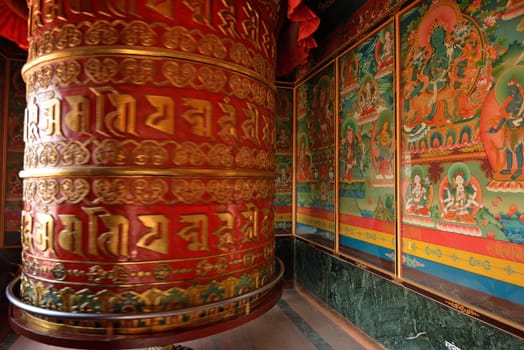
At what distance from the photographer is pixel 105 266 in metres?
1.35

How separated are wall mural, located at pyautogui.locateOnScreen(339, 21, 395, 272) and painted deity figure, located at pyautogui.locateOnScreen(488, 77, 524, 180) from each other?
31.9 inches

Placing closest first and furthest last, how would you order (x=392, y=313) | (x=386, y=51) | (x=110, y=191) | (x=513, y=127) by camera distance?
1. (x=110, y=191)
2. (x=513, y=127)
3. (x=392, y=313)
4. (x=386, y=51)

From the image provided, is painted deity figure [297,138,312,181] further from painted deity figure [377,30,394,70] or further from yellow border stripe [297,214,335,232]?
painted deity figure [377,30,394,70]

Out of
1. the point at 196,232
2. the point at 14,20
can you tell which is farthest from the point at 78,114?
the point at 14,20

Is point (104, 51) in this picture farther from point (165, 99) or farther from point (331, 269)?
point (331, 269)

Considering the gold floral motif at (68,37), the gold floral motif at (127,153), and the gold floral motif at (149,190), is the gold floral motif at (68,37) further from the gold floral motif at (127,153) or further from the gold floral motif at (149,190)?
the gold floral motif at (149,190)

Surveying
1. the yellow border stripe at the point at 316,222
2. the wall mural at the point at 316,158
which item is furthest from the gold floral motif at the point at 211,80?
the yellow border stripe at the point at 316,222

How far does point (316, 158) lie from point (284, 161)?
0.66 m

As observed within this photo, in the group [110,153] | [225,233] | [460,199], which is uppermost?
[110,153]

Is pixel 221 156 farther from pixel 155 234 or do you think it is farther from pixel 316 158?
pixel 316 158

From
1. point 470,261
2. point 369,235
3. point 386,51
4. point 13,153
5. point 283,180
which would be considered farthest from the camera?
point 283,180

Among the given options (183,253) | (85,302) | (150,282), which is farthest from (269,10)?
(85,302)

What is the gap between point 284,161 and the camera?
4.21 meters

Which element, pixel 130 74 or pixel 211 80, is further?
pixel 211 80
